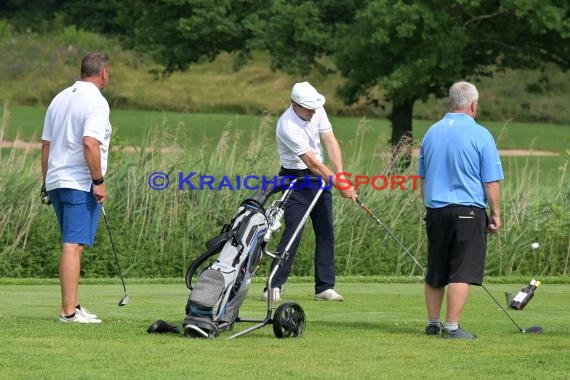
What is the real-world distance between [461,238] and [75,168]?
267 cm

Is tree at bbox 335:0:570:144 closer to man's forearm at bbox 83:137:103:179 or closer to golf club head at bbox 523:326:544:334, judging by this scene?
golf club head at bbox 523:326:544:334

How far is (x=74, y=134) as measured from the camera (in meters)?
9.57

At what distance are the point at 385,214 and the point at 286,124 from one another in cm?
527

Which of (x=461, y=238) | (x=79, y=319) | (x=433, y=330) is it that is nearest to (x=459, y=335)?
(x=433, y=330)

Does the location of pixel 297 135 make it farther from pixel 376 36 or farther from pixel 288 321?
pixel 376 36

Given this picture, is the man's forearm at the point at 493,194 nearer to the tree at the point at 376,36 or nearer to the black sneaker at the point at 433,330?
the black sneaker at the point at 433,330

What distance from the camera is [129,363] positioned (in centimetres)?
781

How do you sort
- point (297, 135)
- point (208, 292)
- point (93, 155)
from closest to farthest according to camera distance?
point (208, 292) → point (93, 155) → point (297, 135)

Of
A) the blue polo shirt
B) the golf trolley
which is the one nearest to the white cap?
the blue polo shirt

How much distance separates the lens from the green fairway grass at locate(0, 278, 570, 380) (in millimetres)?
7621

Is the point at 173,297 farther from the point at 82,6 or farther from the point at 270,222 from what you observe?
the point at 82,6

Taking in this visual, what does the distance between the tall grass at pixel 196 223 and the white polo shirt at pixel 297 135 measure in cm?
406

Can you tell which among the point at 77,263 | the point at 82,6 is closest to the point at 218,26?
the point at 77,263

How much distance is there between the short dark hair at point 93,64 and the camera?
9.64 meters
